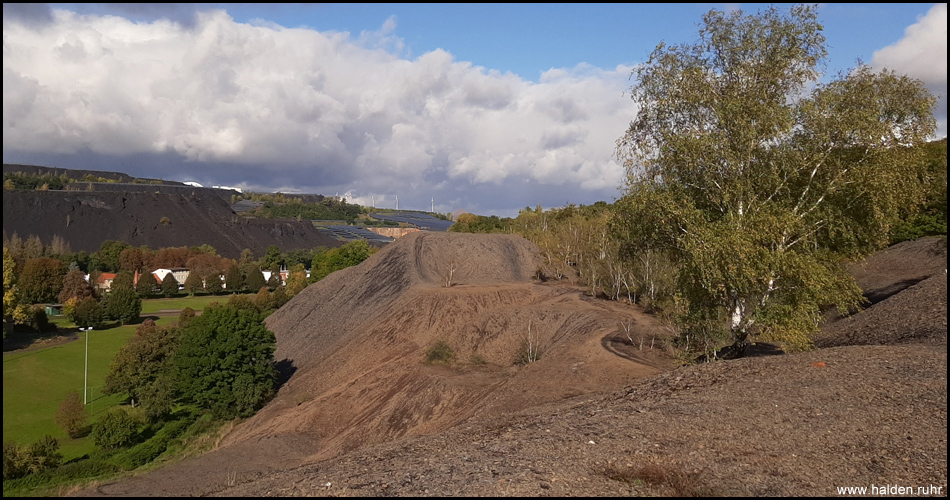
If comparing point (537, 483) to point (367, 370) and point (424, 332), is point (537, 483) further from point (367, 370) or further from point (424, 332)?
point (424, 332)

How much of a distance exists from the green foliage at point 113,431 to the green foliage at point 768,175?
2780 centimetres

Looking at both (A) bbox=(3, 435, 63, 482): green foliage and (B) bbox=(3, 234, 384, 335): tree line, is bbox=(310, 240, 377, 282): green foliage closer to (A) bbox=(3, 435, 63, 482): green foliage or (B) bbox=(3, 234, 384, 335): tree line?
(B) bbox=(3, 234, 384, 335): tree line

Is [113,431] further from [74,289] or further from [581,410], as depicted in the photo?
[74,289]

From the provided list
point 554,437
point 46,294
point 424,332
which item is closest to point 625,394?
point 554,437

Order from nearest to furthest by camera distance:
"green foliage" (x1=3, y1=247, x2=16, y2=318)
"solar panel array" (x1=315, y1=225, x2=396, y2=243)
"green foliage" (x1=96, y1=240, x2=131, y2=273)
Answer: "green foliage" (x1=3, y1=247, x2=16, y2=318)
"green foliage" (x1=96, y1=240, x2=131, y2=273)
"solar panel array" (x1=315, y1=225, x2=396, y2=243)

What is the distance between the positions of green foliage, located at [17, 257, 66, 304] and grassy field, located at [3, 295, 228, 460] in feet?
50.4

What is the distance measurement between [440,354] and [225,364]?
1227 centimetres

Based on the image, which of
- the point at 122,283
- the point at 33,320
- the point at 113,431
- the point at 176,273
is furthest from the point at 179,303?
the point at 113,431

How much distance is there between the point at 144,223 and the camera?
133m

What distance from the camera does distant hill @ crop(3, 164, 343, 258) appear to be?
391 feet

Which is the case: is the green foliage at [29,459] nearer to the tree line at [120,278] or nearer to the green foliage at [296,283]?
the tree line at [120,278]

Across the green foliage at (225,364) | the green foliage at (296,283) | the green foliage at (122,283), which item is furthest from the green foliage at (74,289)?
the green foliage at (225,364)

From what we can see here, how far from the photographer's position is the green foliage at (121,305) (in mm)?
64250

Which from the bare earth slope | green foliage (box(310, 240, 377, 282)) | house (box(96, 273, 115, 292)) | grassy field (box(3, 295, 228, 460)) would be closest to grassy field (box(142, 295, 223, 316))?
house (box(96, 273, 115, 292))
